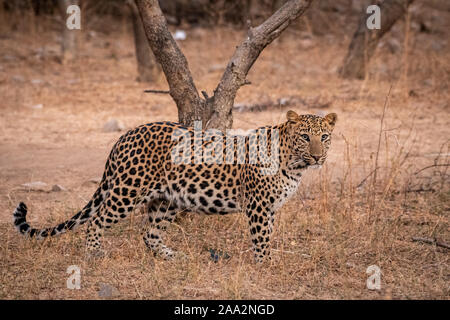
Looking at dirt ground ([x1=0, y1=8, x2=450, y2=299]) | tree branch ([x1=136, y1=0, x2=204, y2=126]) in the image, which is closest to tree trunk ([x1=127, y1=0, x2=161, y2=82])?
dirt ground ([x1=0, y1=8, x2=450, y2=299])

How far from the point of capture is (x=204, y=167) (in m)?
5.99

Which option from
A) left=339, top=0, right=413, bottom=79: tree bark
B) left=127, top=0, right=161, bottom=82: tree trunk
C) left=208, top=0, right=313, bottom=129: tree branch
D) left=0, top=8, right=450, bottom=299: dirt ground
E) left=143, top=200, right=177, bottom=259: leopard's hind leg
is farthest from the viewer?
left=127, top=0, right=161, bottom=82: tree trunk

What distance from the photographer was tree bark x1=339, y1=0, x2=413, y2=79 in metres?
13.1

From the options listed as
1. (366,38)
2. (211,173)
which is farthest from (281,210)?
(366,38)

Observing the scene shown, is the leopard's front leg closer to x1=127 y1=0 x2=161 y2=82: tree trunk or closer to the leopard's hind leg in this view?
the leopard's hind leg

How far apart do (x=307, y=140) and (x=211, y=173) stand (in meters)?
0.90

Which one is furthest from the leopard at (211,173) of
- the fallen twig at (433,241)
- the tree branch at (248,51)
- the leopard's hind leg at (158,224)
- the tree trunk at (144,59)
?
the tree trunk at (144,59)

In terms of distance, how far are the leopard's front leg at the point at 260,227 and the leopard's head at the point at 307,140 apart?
446 millimetres

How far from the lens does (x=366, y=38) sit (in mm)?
13234

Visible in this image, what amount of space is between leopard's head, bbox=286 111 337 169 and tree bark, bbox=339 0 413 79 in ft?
23.8

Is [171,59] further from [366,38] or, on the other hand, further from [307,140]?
[366,38]
